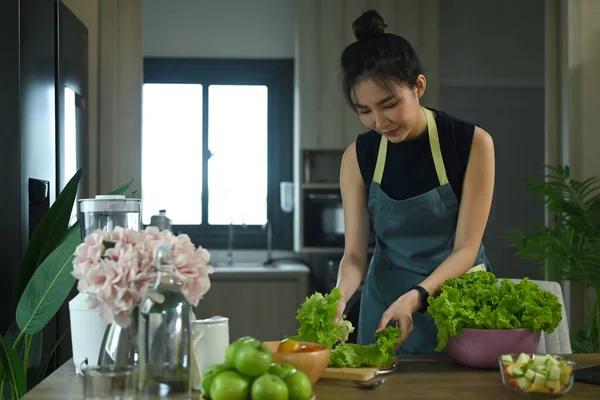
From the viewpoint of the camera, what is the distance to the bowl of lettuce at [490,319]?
1.61 meters

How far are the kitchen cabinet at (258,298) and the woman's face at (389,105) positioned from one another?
294cm

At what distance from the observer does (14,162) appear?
8.12 ft

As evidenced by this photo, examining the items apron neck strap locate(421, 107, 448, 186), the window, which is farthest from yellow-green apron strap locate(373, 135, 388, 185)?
the window

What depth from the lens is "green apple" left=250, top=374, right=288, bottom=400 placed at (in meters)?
1.13

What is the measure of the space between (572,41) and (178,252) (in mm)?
3772

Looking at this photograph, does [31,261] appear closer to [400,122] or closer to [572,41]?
Answer: [400,122]

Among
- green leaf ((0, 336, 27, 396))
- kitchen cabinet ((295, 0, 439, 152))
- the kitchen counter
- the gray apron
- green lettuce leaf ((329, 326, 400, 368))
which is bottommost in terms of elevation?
the kitchen counter

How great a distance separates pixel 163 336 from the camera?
125 centimetres

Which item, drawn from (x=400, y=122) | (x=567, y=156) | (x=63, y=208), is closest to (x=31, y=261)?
(x=63, y=208)

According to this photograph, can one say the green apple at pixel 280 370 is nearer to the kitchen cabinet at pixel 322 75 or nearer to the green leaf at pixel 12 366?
the green leaf at pixel 12 366

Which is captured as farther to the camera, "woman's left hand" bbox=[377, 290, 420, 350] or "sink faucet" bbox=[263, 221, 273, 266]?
"sink faucet" bbox=[263, 221, 273, 266]

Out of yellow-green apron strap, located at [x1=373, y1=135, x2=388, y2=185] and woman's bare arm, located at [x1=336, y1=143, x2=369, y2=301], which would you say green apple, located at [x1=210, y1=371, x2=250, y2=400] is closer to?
woman's bare arm, located at [x1=336, y1=143, x2=369, y2=301]

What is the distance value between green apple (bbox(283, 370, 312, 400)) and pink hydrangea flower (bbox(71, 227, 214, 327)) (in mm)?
191

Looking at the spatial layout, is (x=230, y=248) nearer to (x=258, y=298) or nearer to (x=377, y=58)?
(x=258, y=298)
